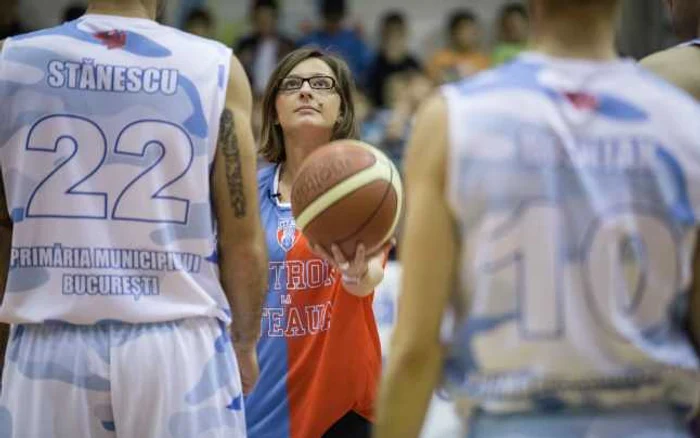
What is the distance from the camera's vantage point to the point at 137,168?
155 inches

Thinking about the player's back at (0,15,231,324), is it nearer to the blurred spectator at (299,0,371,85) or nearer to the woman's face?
the woman's face

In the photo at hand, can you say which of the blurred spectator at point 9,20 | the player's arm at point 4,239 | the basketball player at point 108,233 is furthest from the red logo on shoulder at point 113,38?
the blurred spectator at point 9,20

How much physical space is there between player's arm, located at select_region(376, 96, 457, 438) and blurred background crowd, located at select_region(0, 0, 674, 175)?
840 cm

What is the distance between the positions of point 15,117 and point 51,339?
0.67m

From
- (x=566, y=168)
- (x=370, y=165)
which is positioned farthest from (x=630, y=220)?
(x=370, y=165)

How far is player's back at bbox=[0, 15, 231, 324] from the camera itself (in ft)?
12.9

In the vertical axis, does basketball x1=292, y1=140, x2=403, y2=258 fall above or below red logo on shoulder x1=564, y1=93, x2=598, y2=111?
below

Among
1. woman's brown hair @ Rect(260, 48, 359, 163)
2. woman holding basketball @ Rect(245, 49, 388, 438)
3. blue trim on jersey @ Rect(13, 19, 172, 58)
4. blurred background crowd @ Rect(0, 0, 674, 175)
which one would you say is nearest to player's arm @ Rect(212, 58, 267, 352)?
blue trim on jersey @ Rect(13, 19, 172, 58)

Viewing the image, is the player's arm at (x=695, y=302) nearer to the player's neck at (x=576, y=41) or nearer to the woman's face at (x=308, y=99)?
the player's neck at (x=576, y=41)

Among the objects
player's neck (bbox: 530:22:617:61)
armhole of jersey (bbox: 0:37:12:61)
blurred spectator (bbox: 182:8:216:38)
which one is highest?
player's neck (bbox: 530:22:617:61)

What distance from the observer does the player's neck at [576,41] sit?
10.3 feet

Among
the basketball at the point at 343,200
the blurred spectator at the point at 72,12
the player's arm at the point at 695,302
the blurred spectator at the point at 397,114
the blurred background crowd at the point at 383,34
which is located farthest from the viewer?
the blurred spectator at the point at 72,12

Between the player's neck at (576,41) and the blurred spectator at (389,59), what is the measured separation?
9432 millimetres

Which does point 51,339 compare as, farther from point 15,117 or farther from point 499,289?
point 499,289
